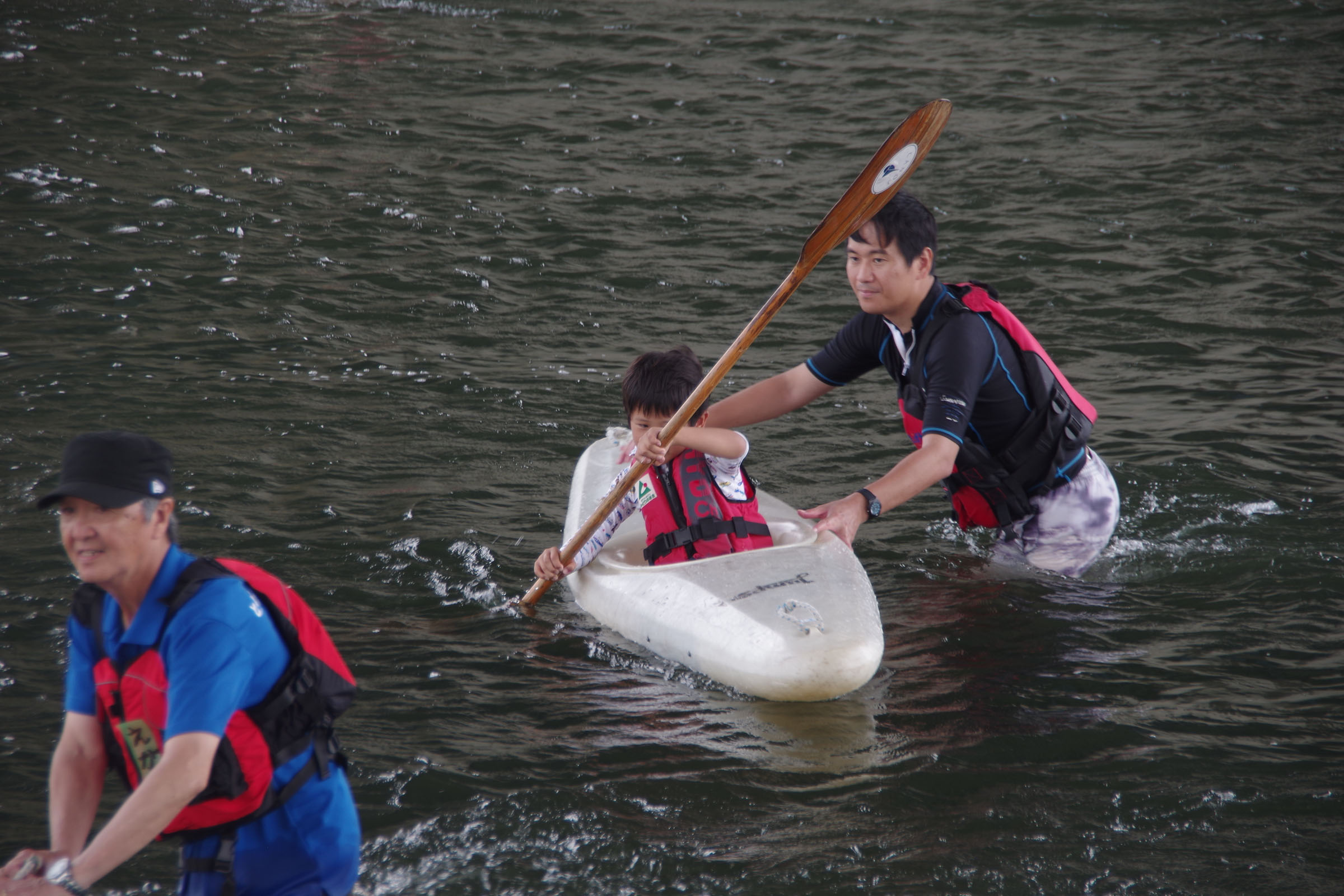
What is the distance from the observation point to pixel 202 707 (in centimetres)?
177

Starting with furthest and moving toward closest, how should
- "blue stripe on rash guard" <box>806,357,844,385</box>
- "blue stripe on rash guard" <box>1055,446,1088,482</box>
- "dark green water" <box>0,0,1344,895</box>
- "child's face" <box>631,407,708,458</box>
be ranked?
"blue stripe on rash guard" <box>806,357,844,385</box>, "blue stripe on rash guard" <box>1055,446,1088,482</box>, "child's face" <box>631,407,708,458</box>, "dark green water" <box>0,0,1344,895</box>

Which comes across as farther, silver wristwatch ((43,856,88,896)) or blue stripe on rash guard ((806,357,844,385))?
blue stripe on rash guard ((806,357,844,385))

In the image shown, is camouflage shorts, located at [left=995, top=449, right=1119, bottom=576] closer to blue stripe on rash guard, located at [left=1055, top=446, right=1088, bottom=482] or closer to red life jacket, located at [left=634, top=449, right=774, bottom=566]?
blue stripe on rash guard, located at [left=1055, top=446, right=1088, bottom=482]

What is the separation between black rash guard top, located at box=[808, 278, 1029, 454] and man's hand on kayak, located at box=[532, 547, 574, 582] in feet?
3.63

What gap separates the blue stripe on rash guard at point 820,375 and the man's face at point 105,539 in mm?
2623

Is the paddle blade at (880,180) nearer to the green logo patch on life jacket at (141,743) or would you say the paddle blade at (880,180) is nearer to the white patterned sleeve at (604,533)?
the white patterned sleeve at (604,533)

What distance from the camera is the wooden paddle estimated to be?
139 inches

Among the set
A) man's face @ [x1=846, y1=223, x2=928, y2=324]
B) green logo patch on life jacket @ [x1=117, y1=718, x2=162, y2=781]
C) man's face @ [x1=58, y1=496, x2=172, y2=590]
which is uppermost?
man's face @ [x1=58, y1=496, x2=172, y2=590]

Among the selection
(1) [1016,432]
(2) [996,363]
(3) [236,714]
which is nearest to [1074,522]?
(1) [1016,432]


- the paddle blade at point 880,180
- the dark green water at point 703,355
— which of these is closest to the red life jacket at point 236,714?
the dark green water at point 703,355

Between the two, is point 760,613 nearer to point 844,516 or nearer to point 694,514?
point 844,516

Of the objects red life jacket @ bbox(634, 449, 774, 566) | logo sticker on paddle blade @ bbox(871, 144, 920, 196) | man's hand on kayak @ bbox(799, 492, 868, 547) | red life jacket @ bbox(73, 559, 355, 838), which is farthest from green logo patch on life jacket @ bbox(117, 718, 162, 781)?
logo sticker on paddle blade @ bbox(871, 144, 920, 196)

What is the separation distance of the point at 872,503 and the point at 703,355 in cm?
355

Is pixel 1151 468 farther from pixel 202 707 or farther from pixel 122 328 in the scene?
pixel 122 328
